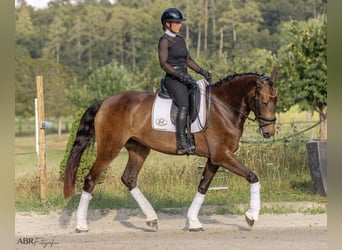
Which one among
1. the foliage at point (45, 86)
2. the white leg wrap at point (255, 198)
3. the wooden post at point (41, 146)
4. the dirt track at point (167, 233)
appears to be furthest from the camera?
the foliage at point (45, 86)

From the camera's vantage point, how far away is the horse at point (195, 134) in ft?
25.1

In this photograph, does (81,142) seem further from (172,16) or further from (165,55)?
(172,16)

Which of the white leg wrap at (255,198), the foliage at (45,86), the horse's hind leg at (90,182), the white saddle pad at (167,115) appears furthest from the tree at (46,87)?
the white leg wrap at (255,198)

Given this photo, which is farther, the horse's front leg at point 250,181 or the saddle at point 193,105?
the saddle at point 193,105

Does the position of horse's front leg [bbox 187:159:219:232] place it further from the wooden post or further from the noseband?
the wooden post

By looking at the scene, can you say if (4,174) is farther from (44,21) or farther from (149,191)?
(44,21)

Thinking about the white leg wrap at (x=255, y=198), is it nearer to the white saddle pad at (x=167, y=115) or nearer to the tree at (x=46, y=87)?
the white saddle pad at (x=167, y=115)

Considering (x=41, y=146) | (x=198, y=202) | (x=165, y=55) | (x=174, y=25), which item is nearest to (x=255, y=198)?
(x=198, y=202)

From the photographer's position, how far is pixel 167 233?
8039 millimetres

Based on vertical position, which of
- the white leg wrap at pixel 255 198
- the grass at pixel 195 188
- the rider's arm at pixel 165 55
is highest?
the rider's arm at pixel 165 55

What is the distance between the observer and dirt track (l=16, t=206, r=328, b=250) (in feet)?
22.9

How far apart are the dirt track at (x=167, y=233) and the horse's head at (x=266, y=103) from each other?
136cm

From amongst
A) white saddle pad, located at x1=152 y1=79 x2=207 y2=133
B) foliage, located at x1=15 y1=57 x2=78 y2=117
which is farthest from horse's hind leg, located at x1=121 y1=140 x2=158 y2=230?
foliage, located at x1=15 y1=57 x2=78 y2=117

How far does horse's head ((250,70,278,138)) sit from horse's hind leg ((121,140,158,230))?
182cm
